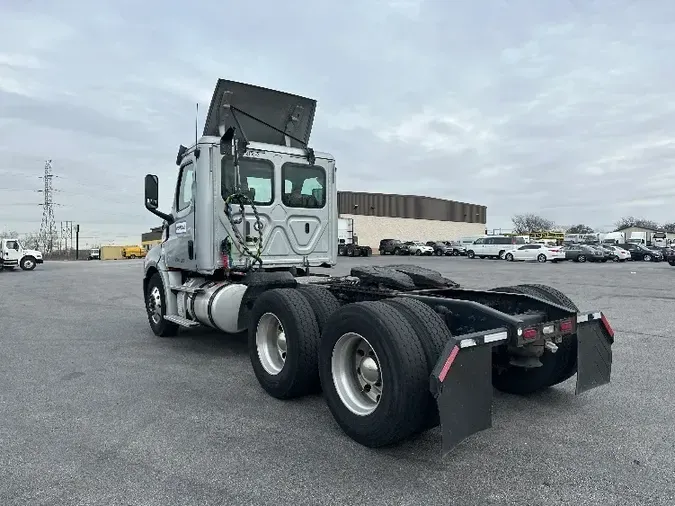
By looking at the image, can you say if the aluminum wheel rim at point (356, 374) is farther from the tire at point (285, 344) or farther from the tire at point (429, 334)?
the tire at point (285, 344)

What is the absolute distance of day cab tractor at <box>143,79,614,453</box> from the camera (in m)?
3.43

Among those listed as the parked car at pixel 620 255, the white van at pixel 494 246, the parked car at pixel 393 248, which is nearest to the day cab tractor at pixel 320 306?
the white van at pixel 494 246

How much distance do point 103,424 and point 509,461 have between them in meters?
3.13

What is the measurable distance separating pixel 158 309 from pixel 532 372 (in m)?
5.43

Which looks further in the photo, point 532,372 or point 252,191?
point 252,191

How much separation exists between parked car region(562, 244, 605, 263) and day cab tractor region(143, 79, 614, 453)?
38079 mm

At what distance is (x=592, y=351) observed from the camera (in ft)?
13.6

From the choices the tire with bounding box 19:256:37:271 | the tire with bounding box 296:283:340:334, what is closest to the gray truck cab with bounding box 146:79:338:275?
the tire with bounding box 296:283:340:334

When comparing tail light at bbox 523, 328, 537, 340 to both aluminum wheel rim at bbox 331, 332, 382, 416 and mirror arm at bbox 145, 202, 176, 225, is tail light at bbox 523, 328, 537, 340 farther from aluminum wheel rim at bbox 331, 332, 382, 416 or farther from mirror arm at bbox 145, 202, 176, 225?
mirror arm at bbox 145, 202, 176, 225

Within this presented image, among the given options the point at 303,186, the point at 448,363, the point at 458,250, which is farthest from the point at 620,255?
the point at 448,363

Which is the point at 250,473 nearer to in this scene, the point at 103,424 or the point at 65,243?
the point at 103,424

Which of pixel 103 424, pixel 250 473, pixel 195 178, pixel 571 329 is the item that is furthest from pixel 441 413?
pixel 195 178

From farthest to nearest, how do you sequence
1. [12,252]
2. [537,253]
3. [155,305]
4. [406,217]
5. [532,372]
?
[406,217], [537,253], [12,252], [155,305], [532,372]

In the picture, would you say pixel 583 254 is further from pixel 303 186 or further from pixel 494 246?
pixel 303 186
